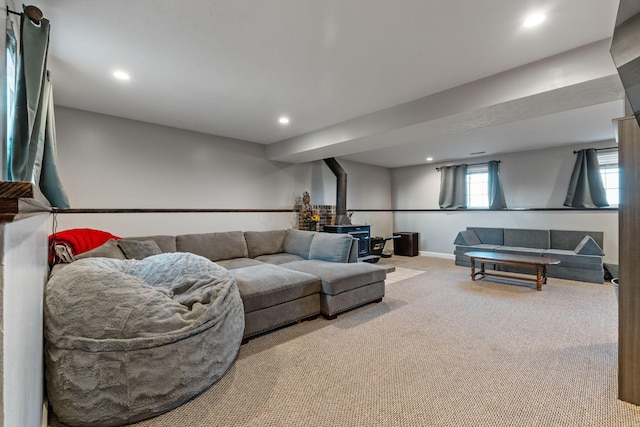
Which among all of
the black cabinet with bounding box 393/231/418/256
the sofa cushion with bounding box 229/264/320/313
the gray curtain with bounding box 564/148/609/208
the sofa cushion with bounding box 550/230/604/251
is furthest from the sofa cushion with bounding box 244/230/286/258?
the gray curtain with bounding box 564/148/609/208

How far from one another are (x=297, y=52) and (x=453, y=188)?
5277 millimetres

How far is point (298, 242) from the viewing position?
14.6 feet

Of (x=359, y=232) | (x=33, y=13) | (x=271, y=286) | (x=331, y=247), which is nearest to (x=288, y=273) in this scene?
(x=271, y=286)

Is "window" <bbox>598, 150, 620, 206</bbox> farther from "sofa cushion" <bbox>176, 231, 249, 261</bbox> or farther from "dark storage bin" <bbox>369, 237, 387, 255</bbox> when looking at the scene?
"sofa cushion" <bbox>176, 231, 249, 261</bbox>

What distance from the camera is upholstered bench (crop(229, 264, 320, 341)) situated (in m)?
2.42

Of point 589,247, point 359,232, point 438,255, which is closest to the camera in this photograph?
point 589,247

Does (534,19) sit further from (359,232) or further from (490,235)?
(490,235)

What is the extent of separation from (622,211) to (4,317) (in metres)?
2.51

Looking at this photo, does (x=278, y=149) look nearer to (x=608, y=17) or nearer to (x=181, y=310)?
(x=181, y=310)

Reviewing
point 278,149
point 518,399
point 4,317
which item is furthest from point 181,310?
point 278,149

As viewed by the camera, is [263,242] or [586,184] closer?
[263,242]

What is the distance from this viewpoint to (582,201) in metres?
4.88

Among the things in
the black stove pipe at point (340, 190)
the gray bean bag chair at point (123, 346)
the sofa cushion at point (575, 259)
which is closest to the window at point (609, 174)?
the sofa cushion at point (575, 259)

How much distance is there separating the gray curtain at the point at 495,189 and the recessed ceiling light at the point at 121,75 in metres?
6.11
